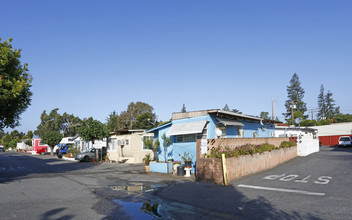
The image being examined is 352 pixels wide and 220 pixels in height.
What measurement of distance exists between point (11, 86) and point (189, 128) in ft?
32.1

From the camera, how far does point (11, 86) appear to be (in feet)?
41.1

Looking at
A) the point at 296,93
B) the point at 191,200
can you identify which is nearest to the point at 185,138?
the point at 191,200

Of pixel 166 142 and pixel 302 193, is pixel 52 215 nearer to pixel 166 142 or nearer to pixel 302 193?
pixel 302 193

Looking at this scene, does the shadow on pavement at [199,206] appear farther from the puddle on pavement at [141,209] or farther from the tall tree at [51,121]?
the tall tree at [51,121]

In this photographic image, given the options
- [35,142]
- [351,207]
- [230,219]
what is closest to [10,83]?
[230,219]

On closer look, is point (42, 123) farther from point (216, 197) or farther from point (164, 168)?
point (216, 197)

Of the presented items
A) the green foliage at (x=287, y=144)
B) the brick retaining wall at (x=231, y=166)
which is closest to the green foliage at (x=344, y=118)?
the green foliage at (x=287, y=144)

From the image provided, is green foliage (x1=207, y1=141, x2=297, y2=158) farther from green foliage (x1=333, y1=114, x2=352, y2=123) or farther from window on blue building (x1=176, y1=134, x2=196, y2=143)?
green foliage (x1=333, y1=114, x2=352, y2=123)

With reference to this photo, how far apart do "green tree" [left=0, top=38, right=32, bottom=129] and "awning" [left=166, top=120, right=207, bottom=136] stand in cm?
853

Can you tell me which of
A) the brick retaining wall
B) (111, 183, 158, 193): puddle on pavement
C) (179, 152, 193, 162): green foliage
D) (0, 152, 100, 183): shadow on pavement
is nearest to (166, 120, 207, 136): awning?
(179, 152, 193, 162): green foliage

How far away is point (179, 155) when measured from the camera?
15.6 metres

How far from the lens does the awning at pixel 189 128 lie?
46.5ft

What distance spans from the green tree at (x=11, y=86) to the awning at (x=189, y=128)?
28.0ft

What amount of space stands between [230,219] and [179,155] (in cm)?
941
